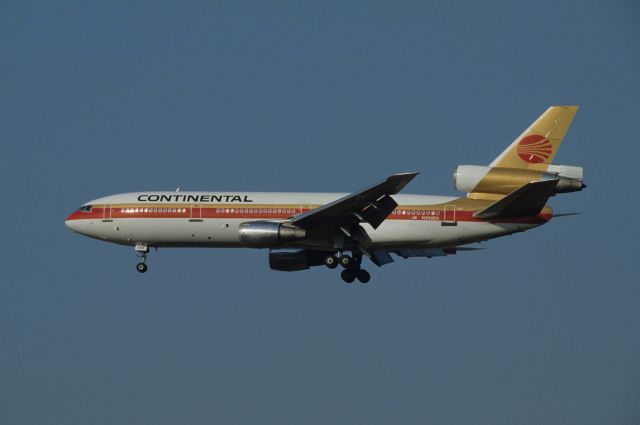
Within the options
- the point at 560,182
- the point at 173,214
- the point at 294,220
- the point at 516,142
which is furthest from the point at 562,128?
the point at 173,214

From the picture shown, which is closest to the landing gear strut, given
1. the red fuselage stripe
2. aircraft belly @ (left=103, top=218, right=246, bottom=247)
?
the red fuselage stripe

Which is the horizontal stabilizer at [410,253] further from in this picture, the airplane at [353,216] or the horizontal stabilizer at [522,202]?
the horizontal stabilizer at [522,202]

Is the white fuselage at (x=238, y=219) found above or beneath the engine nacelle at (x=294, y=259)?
above

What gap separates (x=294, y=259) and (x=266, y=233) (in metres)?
6.88

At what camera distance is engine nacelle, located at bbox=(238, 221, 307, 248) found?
172ft

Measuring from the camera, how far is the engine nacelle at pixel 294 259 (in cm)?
5881

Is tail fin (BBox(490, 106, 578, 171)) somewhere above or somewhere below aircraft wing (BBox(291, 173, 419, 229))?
above

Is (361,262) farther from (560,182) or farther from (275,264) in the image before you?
(560,182)

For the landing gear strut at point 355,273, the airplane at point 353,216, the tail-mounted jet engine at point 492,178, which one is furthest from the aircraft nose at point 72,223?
the tail-mounted jet engine at point 492,178

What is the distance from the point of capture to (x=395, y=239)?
5484 cm

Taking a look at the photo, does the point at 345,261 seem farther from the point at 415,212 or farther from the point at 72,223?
the point at 72,223

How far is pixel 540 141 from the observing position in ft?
183

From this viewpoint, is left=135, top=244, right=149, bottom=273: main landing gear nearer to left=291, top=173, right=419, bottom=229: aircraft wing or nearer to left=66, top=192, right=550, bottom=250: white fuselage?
left=66, top=192, right=550, bottom=250: white fuselage

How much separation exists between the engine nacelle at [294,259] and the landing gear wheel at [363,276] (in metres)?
2.60
